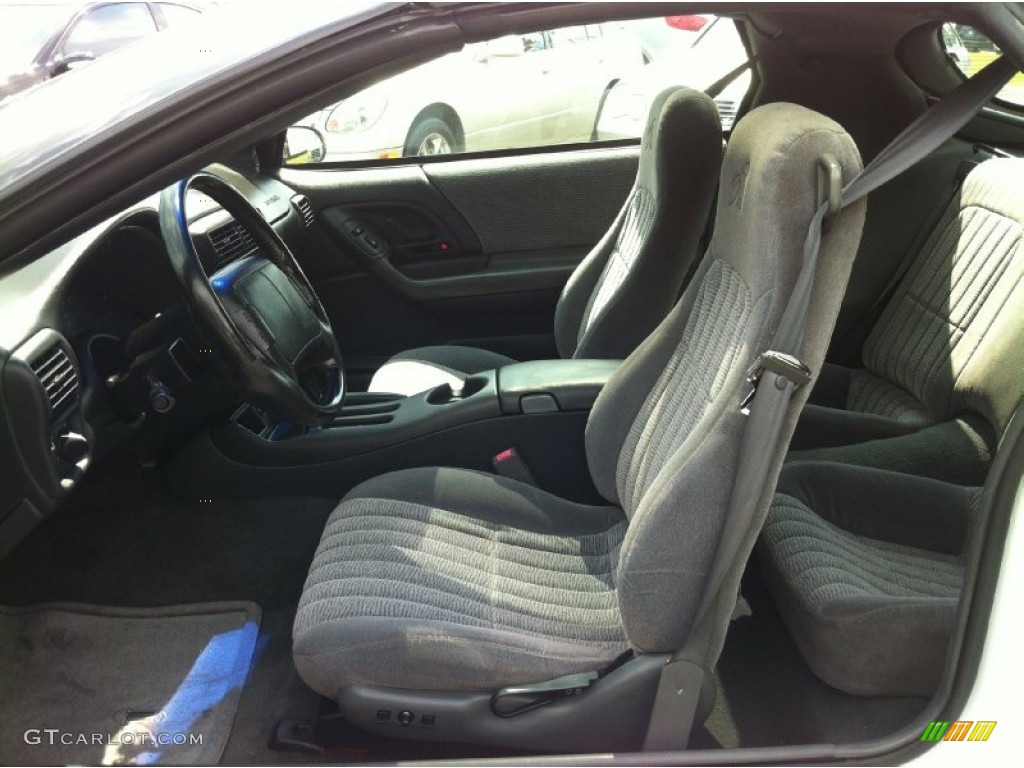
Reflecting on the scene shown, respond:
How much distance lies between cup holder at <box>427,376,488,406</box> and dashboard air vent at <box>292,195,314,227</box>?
3.20 ft

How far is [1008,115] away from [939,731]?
71.9 inches

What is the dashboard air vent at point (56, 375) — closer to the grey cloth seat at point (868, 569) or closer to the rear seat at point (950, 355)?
the grey cloth seat at point (868, 569)

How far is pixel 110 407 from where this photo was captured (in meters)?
1.68

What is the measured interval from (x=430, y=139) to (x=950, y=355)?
1.76 metres

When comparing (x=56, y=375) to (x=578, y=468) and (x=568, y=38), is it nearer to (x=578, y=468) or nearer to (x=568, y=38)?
(x=578, y=468)

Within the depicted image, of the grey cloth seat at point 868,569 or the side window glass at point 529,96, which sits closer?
the grey cloth seat at point 868,569

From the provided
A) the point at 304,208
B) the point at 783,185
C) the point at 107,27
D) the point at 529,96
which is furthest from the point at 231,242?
the point at 107,27

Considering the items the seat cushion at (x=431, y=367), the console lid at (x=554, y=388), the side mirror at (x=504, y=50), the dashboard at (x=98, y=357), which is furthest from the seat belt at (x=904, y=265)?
the dashboard at (x=98, y=357)

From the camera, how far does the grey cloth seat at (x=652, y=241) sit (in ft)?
5.84

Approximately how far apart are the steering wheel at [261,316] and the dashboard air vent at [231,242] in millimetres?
60

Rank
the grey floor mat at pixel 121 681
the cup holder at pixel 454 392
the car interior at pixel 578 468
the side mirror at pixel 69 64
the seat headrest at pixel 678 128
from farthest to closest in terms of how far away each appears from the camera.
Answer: the cup holder at pixel 454 392
the seat headrest at pixel 678 128
the side mirror at pixel 69 64
the grey floor mat at pixel 121 681
the car interior at pixel 578 468

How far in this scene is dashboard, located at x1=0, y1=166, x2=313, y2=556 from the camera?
1329 mm

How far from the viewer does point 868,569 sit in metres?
1.51

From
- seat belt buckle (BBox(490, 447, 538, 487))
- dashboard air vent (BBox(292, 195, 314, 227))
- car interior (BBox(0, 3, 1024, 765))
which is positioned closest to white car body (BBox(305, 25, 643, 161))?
dashboard air vent (BBox(292, 195, 314, 227))
